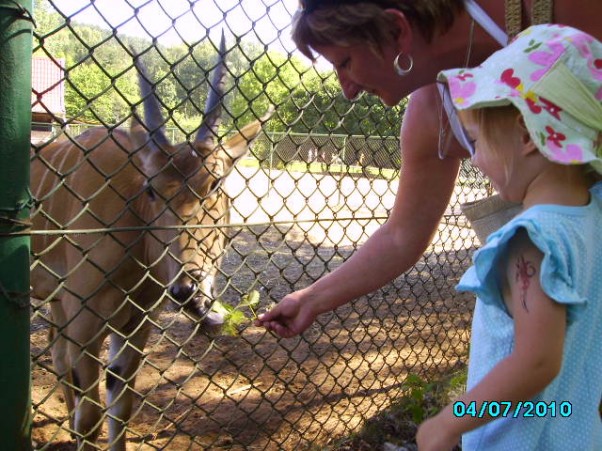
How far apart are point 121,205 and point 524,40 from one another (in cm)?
278

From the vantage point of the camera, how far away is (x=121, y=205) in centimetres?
356

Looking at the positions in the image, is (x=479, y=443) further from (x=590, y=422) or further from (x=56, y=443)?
(x=56, y=443)

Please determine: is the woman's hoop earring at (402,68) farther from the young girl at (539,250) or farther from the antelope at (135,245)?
the antelope at (135,245)

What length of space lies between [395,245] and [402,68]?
2.08ft

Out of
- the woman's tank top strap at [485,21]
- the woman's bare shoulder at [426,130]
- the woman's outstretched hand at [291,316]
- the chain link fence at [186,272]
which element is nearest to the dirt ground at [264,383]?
the chain link fence at [186,272]

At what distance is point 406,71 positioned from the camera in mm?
1719

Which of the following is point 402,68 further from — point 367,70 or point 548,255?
point 548,255

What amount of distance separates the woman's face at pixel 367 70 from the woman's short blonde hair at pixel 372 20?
0.10 feet

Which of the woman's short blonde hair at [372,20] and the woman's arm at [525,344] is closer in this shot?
the woman's arm at [525,344]

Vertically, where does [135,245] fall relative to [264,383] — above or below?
above
